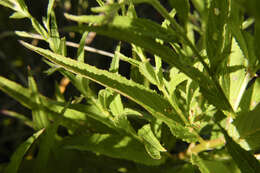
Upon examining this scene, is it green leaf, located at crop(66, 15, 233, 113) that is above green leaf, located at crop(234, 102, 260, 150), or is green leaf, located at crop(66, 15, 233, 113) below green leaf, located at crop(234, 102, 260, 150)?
above

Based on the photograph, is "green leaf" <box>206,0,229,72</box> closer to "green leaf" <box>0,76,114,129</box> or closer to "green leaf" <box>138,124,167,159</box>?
"green leaf" <box>138,124,167,159</box>

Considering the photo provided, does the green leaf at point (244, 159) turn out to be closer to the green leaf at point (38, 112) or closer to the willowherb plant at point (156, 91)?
the willowherb plant at point (156, 91)

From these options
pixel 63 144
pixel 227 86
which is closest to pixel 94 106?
pixel 63 144

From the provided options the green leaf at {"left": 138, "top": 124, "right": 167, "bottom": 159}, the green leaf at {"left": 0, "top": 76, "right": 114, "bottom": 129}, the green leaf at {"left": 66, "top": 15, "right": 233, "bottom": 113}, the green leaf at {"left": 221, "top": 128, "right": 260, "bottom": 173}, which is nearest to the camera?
the green leaf at {"left": 66, "top": 15, "right": 233, "bottom": 113}

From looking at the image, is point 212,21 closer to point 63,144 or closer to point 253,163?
point 253,163

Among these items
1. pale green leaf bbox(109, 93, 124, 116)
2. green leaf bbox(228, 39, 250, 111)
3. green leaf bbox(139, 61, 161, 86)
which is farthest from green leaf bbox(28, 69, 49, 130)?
green leaf bbox(228, 39, 250, 111)

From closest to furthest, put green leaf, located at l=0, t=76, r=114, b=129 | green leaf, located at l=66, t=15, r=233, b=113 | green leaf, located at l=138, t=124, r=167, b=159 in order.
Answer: green leaf, located at l=66, t=15, r=233, b=113 → green leaf, located at l=138, t=124, r=167, b=159 → green leaf, located at l=0, t=76, r=114, b=129

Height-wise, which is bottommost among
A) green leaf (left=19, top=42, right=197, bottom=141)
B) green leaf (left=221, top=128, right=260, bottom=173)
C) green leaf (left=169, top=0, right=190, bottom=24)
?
green leaf (left=221, top=128, right=260, bottom=173)

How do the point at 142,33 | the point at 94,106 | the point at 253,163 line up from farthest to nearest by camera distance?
the point at 94,106 < the point at 253,163 < the point at 142,33

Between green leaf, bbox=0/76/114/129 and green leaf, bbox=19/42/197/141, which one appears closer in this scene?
green leaf, bbox=19/42/197/141
